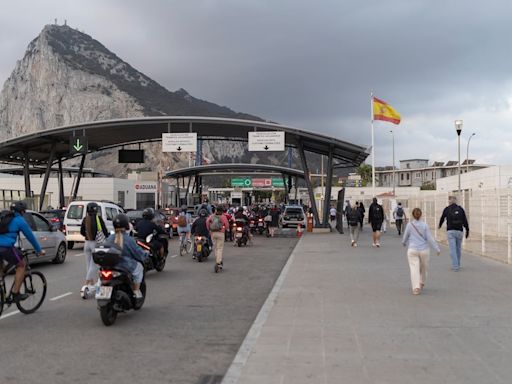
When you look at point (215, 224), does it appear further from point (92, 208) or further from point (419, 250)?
point (419, 250)

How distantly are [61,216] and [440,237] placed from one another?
18275 millimetres

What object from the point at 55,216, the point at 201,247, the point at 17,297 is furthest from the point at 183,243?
the point at 17,297

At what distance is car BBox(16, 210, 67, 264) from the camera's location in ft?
51.3

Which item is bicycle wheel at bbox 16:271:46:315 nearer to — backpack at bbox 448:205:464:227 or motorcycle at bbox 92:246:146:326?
motorcycle at bbox 92:246:146:326

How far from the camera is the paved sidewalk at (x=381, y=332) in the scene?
5.57 metres

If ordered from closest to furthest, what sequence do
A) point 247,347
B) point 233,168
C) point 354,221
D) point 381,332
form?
point 247,347 → point 381,332 → point 354,221 → point 233,168

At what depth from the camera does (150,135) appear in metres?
38.0

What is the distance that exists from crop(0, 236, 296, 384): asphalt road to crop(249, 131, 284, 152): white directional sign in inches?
813

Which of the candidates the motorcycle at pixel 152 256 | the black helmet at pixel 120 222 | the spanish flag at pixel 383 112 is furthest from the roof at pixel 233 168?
the black helmet at pixel 120 222

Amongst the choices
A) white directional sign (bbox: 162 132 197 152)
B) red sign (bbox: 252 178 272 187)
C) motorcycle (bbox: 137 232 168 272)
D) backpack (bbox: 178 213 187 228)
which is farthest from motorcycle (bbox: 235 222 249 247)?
red sign (bbox: 252 178 272 187)

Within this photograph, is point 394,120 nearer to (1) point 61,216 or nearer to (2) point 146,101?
(1) point 61,216

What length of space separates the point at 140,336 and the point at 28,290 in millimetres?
2586

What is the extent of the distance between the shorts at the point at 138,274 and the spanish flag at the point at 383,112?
2868 centimetres

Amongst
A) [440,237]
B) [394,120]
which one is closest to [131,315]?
[440,237]
